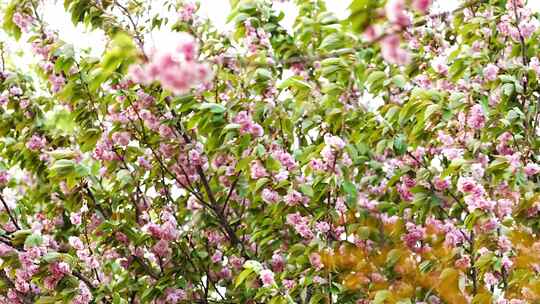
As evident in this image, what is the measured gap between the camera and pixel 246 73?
282 cm

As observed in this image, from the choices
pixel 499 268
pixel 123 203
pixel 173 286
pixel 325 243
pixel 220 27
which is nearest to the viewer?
pixel 499 268

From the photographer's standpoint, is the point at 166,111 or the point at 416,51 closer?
the point at 166,111

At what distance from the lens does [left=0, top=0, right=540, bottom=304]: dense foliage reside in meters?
2.55

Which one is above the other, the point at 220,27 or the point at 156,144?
the point at 220,27

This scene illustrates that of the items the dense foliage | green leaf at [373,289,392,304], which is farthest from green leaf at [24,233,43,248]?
green leaf at [373,289,392,304]

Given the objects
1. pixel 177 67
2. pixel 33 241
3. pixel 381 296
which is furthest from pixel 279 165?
pixel 177 67

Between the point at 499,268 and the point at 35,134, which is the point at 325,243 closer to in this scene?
the point at 499,268

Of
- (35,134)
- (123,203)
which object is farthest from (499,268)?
(35,134)

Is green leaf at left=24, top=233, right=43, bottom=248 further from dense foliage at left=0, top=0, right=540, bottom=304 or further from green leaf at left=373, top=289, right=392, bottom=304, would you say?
green leaf at left=373, top=289, right=392, bottom=304

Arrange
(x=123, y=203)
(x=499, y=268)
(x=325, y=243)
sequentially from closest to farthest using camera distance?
(x=499, y=268) → (x=325, y=243) → (x=123, y=203)

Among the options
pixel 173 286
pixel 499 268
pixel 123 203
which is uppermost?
pixel 123 203

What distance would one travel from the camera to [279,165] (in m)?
2.71

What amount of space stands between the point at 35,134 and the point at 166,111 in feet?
2.18

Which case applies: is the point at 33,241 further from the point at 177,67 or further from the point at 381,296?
the point at 177,67
